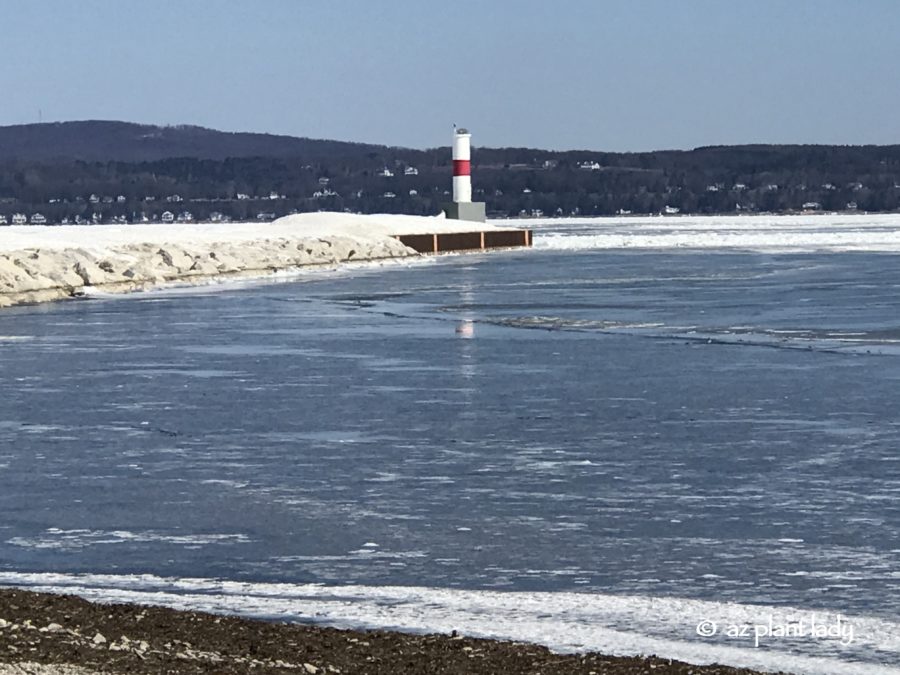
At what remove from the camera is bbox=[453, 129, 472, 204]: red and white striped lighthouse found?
7019 centimetres

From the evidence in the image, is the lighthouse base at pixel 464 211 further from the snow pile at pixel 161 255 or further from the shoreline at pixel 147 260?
the shoreline at pixel 147 260

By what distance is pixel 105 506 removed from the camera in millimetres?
9273

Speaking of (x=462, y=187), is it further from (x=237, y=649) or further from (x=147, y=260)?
(x=237, y=649)

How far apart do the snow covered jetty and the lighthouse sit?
28.4 feet

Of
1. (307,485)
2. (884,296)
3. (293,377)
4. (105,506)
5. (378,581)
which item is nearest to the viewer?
(378,581)

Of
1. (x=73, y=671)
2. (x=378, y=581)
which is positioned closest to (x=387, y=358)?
(x=378, y=581)

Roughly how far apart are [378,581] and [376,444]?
13.5ft

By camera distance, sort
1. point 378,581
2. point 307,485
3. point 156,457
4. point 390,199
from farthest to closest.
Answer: point 390,199 → point 156,457 → point 307,485 → point 378,581

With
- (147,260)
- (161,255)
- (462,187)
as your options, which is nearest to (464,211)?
(462,187)

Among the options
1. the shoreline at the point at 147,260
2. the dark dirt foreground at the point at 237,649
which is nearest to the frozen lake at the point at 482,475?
the dark dirt foreground at the point at 237,649

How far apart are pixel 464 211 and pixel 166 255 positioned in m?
33.8

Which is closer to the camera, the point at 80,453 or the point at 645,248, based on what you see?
the point at 80,453

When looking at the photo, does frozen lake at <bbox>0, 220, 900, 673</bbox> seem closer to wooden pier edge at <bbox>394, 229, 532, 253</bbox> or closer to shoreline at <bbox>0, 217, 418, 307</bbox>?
shoreline at <bbox>0, 217, 418, 307</bbox>

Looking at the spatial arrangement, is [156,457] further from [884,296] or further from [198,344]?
[884,296]
